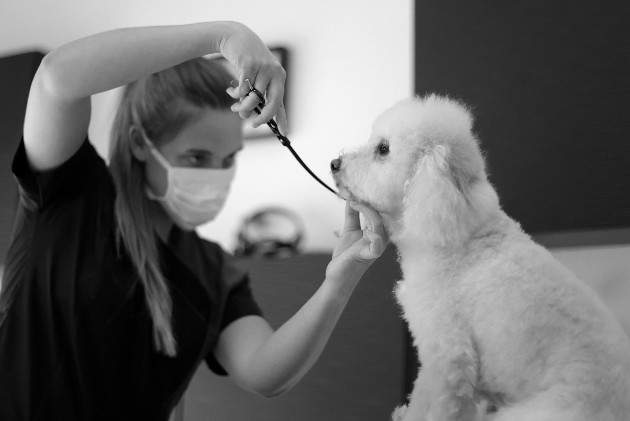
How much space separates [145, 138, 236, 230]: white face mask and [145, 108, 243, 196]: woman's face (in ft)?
0.04

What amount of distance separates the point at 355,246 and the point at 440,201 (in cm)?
18

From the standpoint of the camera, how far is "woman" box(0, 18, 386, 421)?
758 millimetres

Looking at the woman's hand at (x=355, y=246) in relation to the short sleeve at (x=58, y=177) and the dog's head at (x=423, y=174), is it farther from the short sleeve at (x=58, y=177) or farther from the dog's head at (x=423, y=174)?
the short sleeve at (x=58, y=177)

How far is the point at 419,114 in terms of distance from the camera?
2.35ft

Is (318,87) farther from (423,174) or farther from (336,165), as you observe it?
(423,174)

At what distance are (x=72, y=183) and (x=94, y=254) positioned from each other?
4.7 inches

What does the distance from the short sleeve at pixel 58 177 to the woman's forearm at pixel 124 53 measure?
0.15m

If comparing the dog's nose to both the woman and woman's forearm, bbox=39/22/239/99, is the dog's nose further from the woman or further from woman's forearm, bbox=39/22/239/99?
woman's forearm, bbox=39/22/239/99

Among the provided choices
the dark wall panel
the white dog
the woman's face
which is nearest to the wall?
the dark wall panel

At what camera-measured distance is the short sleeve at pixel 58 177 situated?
87 cm

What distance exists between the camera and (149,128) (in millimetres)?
1073

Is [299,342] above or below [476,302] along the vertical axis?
below

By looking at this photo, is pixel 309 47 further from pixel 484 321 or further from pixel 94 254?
pixel 484 321

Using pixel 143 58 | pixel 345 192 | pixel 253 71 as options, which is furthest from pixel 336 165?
pixel 143 58
